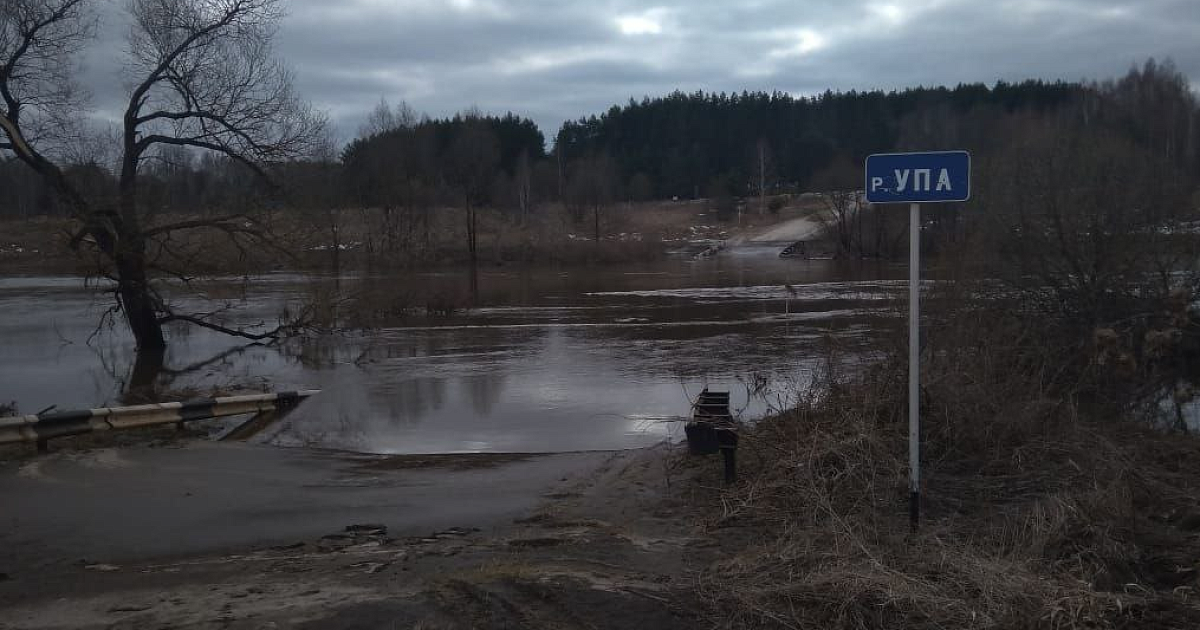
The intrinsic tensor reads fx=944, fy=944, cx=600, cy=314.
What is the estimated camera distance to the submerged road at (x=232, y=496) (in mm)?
7617

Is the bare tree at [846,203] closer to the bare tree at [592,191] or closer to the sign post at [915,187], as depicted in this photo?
the bare tree at [592,191]

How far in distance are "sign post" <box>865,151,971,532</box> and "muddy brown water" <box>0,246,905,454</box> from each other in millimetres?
4201

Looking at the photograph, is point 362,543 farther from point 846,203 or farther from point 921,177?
point 846,203

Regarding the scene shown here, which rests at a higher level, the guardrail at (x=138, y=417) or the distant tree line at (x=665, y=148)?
the distant tree line at (x=665, y=148)

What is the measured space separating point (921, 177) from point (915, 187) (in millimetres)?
75

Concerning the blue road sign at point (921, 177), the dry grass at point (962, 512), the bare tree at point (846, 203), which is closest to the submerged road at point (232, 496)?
the dry grass at point (962, 512)

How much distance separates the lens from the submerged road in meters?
7.62

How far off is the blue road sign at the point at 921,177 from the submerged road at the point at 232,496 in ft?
13.2

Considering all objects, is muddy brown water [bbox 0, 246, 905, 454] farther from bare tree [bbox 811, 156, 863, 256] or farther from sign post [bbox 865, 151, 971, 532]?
bare tree [bbox 811, 156, 863, 256]

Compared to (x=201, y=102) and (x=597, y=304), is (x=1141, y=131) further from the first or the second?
(x=201, y=102)

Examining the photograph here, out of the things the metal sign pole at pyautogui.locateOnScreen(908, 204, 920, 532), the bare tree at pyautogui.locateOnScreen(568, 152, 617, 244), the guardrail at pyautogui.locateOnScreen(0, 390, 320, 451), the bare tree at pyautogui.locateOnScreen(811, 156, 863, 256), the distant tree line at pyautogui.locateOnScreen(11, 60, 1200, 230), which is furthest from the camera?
the bare tree at pyautogui.locateOnScreen(568, 152, 617, 244)

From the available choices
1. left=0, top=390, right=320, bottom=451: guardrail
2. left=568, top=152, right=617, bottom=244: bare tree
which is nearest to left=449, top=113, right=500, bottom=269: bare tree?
left=568, top=152, right=617, bottom=244: bare tree

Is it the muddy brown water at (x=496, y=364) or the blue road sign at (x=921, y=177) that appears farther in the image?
the muddy brown water at (x=496, y=364)

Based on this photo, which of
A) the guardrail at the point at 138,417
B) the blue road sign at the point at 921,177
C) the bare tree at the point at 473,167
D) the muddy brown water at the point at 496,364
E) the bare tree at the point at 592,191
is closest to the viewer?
the blue road sign at the point at 921,177
